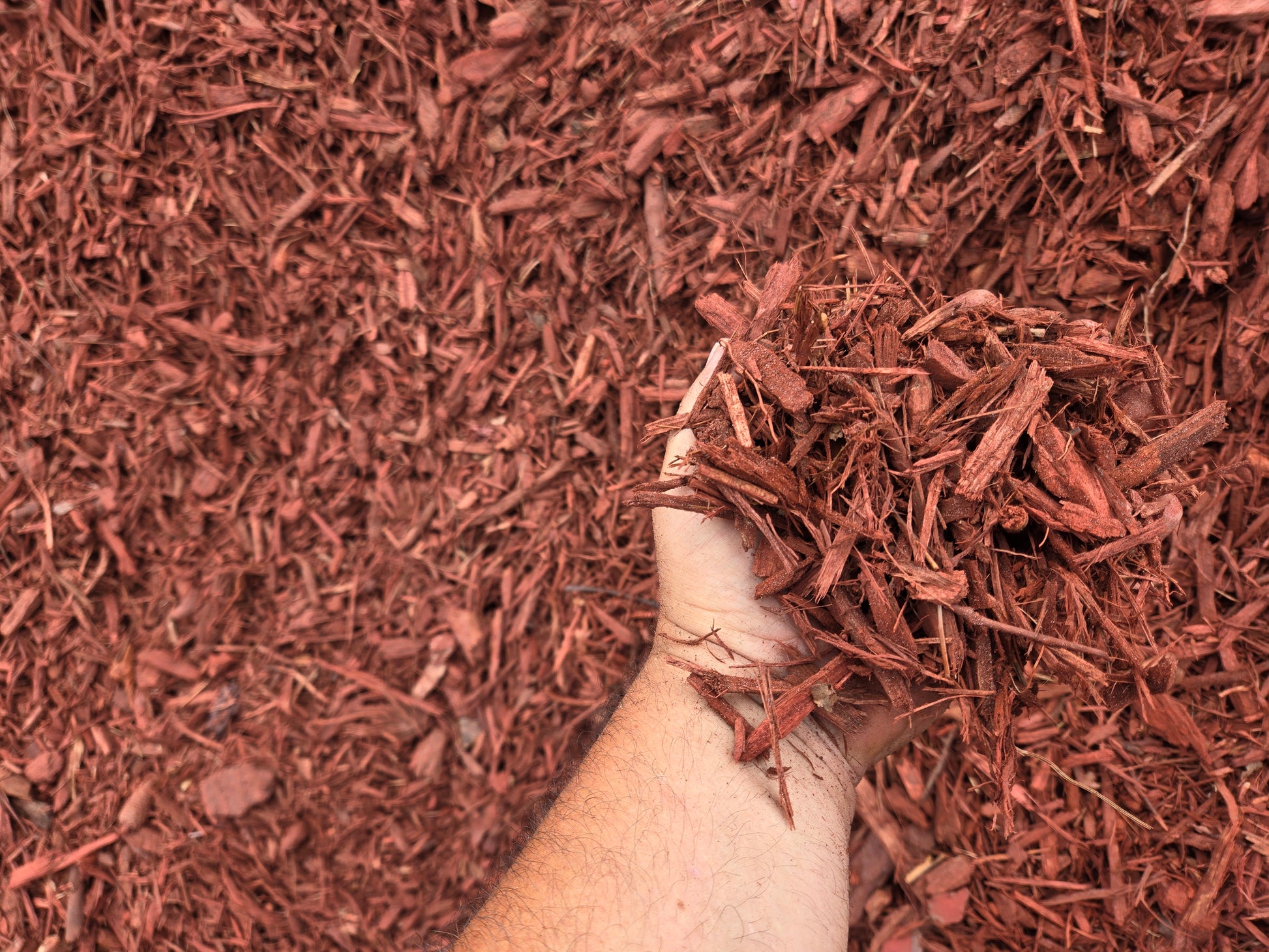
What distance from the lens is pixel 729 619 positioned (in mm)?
1633

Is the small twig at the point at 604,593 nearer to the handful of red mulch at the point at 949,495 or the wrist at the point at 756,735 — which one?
the wrist at the point at 756,735

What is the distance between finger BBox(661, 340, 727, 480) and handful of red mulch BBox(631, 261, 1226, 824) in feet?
0.21

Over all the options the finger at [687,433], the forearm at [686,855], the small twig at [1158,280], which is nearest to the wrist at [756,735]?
the forearm at [686,855]

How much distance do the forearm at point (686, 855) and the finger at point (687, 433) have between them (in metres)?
0.49

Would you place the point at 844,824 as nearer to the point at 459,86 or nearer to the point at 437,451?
the point at 437,451

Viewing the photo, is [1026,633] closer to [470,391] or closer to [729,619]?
[729,619]

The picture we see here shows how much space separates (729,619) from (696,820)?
1.38 feet

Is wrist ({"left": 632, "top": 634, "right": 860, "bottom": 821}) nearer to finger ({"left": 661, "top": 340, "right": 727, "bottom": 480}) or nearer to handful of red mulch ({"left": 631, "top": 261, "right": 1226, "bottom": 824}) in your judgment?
handful of red mulch ({"left": 631, "top": 261, "right": 1226, "bottom": 824})

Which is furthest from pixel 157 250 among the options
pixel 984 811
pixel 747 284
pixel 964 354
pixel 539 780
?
pixel 984 811

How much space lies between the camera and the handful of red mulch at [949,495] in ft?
4.35

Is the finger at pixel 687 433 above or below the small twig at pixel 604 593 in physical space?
above

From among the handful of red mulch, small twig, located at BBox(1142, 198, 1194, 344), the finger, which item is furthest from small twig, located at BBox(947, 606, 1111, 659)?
small twig, located at BBox(1142, 198, 1194, 344)

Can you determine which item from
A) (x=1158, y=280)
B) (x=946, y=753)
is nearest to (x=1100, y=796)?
(x=946, y=753)

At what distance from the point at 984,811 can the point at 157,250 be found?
10.2 ft
